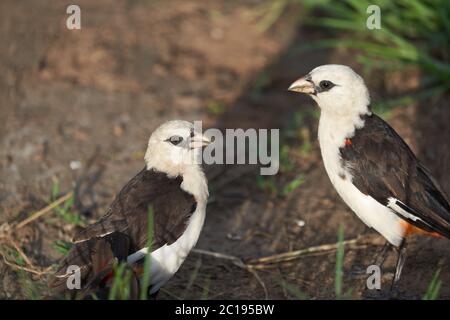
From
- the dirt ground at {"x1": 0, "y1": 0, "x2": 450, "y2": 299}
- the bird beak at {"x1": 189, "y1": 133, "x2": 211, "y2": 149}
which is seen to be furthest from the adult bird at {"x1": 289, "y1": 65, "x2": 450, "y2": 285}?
the bird beak at {"x1": 189, "y1": 133, "x2": 211, "y2": 149}

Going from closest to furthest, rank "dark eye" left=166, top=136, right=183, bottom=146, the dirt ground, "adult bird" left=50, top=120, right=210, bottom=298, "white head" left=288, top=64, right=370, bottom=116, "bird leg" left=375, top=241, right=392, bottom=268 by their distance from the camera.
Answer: "adult bird" left=50, top=120, right=210, bottom=298
"dark eye" left=166, top=136, right=183, bottom=146
"white head" left=288, top=64, right=370, bottom=116
"bird leg" left=375, top=241, right=392, bottom=268
the dirt ground

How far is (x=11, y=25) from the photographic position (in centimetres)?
809

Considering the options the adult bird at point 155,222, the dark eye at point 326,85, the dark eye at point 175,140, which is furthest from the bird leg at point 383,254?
the dark eye at point 175,140

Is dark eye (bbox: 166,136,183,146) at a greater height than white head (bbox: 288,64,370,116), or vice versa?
white head (bbox: 288,64,370,116)

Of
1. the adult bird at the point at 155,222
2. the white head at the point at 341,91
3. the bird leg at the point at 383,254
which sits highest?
the white head at the point at 341,91

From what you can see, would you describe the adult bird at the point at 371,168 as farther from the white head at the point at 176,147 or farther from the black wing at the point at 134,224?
the black wing at the point at 134,224

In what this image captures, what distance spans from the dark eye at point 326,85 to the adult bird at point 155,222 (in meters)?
0.84

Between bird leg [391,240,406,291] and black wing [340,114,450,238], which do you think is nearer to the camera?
black wing [340,114,450,238]

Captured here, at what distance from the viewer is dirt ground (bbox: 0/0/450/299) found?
534 cm

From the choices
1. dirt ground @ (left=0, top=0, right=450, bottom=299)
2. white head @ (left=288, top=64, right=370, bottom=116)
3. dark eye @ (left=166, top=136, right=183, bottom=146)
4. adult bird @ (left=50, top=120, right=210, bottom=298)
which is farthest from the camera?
dirt ground @ (left=0, top=0, right=450, bottom=299)

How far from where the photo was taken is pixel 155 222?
15.3 feet

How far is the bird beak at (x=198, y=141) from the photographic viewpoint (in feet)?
16.1

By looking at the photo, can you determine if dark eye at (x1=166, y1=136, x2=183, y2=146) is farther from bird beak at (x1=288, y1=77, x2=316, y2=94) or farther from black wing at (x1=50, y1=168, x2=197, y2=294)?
bird beak at (x1=288, y1=77, x2=316, y2=94)

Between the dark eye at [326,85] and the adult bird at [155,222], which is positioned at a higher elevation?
the dark eye at [326,85]
